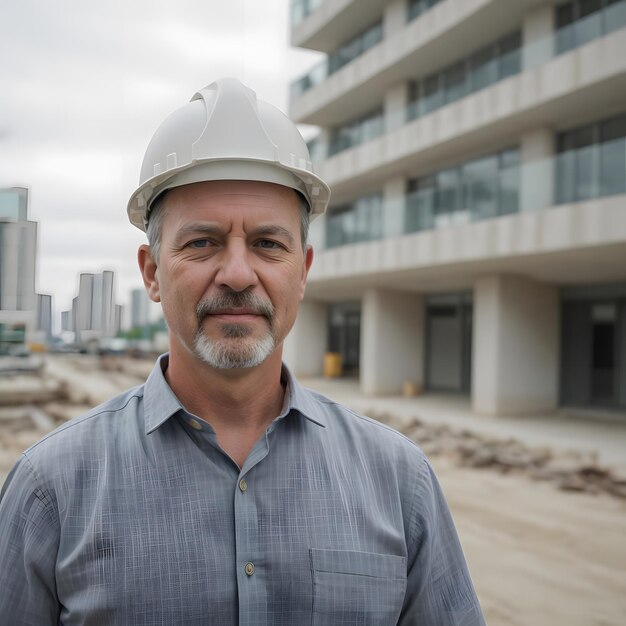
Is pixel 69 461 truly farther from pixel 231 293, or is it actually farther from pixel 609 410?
pixel 609 410

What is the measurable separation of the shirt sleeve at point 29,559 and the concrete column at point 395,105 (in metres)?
20.3

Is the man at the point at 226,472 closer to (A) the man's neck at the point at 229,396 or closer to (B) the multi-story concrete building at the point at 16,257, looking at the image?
(A) the man's neck at the point at 229,396

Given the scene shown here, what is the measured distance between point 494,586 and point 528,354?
12239 mm

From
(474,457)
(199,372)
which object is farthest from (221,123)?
(474,457)

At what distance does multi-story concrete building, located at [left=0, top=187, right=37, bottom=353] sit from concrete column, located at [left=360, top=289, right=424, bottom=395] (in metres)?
20.2

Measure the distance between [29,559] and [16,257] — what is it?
40.0 inches

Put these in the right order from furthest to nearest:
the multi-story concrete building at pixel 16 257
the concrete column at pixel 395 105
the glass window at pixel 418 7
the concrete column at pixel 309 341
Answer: the concrete column at pixel 309 341 → the concrete column at pixel 395 105 → the glass window at pixel 418 7 → the multi-story concrete building at pixel 16 257

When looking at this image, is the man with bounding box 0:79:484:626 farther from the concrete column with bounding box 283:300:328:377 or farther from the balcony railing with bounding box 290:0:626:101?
the concrete column with bounding box 283:300:328:377

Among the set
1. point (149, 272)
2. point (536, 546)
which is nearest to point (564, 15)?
point (536, 546)

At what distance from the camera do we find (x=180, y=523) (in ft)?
5.62

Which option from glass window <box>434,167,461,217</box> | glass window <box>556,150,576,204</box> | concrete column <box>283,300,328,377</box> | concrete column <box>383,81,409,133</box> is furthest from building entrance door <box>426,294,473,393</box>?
glass window <box>556,150,576,204</box>

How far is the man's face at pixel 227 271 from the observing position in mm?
1820

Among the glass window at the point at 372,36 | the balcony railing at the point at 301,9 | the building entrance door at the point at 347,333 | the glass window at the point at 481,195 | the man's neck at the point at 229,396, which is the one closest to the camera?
the man's neck at the point at 229,396

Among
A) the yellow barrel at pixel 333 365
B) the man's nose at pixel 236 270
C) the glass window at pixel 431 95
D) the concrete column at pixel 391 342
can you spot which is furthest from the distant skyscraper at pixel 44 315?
the yellow barrel at pixel 333 365
